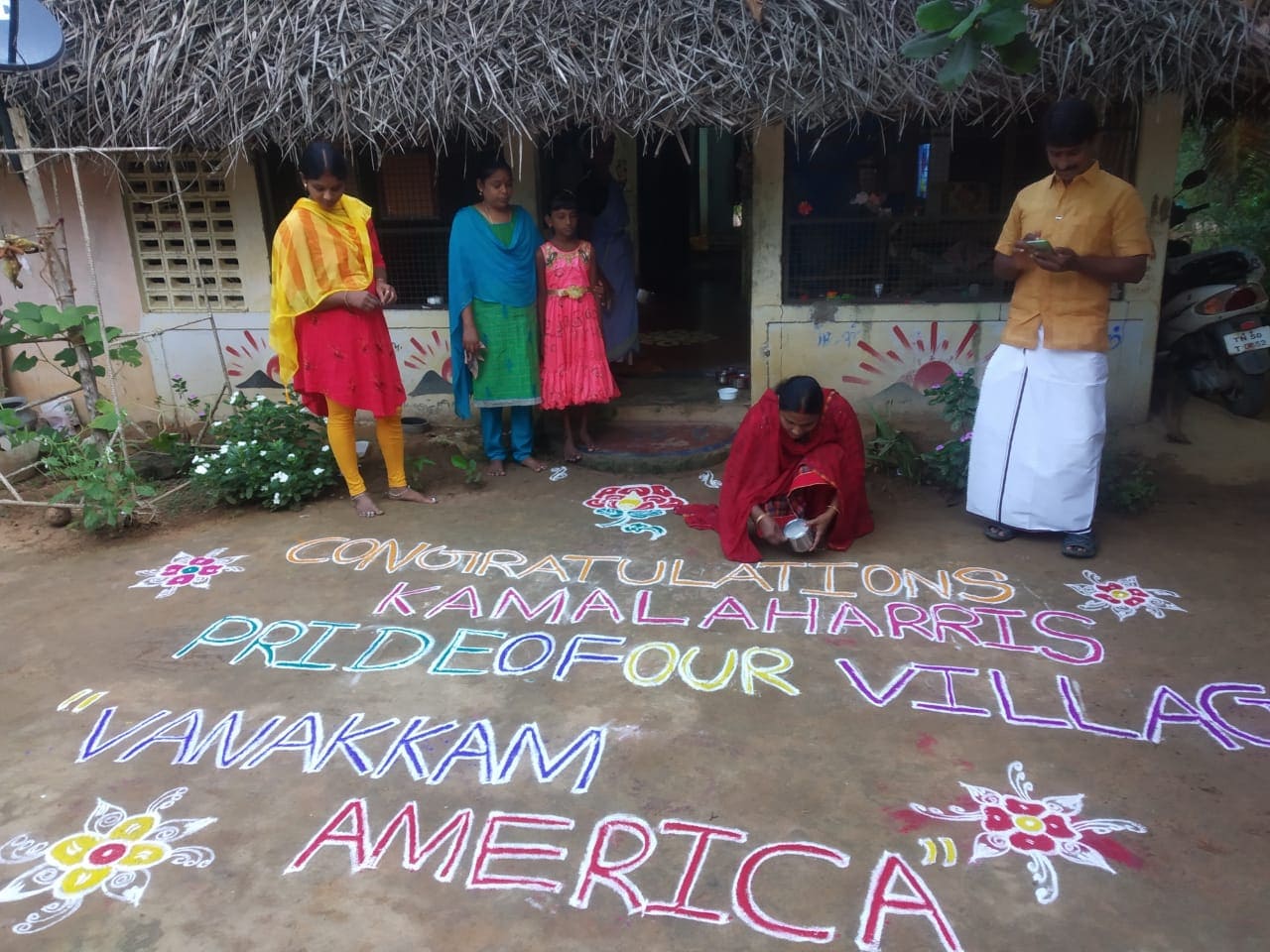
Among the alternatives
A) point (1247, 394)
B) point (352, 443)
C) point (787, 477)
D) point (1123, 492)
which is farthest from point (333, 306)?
point (1247, 394)

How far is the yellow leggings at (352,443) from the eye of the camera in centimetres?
422

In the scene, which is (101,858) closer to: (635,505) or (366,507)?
(366,507)

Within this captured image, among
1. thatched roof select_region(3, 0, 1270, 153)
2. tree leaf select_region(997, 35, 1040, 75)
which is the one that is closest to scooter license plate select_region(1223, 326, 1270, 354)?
thatched roof select_region(3, 0, 1270, 153)

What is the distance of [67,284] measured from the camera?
13.5 feet

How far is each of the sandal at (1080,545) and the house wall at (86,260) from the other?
5.11m

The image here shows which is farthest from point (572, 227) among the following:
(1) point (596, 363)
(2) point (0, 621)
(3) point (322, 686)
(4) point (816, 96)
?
(2) point (0, 621)

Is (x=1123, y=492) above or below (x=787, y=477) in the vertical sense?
below

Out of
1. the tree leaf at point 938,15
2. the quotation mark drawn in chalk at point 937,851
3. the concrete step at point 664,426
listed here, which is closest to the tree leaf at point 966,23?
the tree leaf at point 938,15

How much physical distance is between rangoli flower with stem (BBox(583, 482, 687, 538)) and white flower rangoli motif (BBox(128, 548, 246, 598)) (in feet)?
5.33

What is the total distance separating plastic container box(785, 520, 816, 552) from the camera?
11.9ft

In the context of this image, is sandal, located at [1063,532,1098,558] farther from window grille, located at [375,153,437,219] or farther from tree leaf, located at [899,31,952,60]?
window grille, located at [375,153,437,219]

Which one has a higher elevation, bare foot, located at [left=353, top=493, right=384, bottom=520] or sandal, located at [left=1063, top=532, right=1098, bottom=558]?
bare foot, located at [left=353, top=493, right=384, bottom=520]

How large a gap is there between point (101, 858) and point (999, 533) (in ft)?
11.0

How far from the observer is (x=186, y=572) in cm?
379
